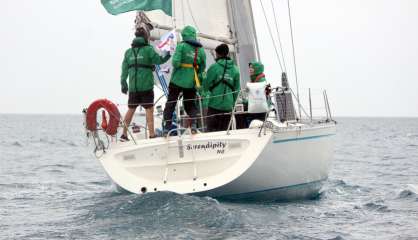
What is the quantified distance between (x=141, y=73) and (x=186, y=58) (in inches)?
29.0

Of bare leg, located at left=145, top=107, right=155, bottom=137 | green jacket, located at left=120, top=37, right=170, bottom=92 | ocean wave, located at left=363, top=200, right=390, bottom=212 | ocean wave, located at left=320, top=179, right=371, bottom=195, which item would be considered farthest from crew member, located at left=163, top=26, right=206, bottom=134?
ocean wave, located at left=320, top=179, right=371, bottom=195

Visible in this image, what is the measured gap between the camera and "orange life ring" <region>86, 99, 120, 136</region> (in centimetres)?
914

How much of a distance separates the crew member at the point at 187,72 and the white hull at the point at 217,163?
60 cm

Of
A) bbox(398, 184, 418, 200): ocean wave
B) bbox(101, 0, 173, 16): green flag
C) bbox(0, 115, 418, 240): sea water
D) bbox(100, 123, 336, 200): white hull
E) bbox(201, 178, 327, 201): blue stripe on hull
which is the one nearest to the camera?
bbox(0, 115, 418, 240): sea water

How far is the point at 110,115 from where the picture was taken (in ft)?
30.3

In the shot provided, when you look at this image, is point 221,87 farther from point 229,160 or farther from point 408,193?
point 408,193

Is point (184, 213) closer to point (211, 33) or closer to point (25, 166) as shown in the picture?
point (211, 33)

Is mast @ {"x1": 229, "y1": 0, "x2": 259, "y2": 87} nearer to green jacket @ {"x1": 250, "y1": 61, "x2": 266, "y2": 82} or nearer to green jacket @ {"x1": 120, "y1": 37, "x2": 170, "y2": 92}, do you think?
green jacket @ {"x1": 250, "y1": 61, "x2": 266, "y2": 82}

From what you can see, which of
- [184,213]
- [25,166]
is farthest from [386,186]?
[25,166]

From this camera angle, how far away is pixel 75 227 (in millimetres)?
7688

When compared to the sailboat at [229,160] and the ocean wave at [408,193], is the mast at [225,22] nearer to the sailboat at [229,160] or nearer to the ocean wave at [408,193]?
the sailboat at [229,160]

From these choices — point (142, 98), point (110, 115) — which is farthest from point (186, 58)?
point (110, 115)

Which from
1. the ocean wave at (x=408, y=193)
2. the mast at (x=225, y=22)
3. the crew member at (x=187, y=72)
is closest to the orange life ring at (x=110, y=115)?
the crew member at (x=187, y=72)

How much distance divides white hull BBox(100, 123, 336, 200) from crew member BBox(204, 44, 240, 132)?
0.69 metres
